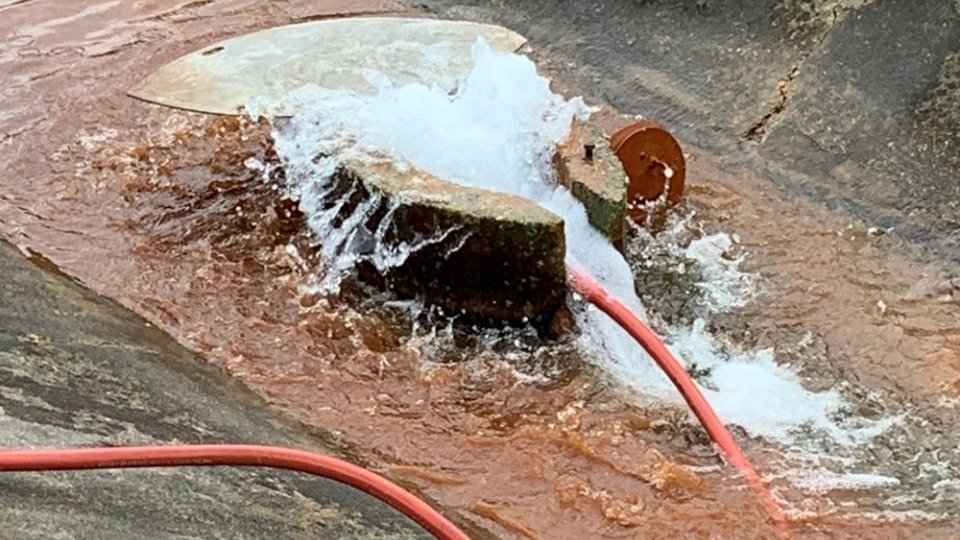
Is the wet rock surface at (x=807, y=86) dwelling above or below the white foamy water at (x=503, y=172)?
above

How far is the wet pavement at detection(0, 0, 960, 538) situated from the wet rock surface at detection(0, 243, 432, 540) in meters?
0.40

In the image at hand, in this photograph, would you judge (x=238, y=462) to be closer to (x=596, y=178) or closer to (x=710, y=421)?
(x=710, y=421)

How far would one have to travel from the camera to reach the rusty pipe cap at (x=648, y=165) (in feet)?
16.1

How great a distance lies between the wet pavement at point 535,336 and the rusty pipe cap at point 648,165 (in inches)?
8.5

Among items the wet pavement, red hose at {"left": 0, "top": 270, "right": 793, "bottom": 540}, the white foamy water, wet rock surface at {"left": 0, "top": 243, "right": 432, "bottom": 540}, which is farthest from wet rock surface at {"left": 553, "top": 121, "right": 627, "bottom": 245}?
red hose at {"left": 0, "top": 270, "right": 793, "bottom": 540}

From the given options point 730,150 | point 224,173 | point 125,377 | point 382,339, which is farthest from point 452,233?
point 730,150

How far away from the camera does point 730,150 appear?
Answer: 596 cm

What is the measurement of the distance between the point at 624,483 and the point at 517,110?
6.52ft

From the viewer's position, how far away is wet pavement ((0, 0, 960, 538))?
377cm

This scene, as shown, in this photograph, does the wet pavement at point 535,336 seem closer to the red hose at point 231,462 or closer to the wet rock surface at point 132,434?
the wet rock surface at point 132,434

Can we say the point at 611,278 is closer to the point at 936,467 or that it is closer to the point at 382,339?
the point at 382,339

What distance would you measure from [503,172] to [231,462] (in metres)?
2.37

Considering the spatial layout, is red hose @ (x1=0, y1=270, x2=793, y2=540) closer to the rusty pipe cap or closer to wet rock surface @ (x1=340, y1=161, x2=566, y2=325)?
wet rock surface @ (x1=340, y1=161, x2=566, y2=325)

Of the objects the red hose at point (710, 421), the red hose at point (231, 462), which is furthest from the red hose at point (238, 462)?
the red hose at point (710, 421)
